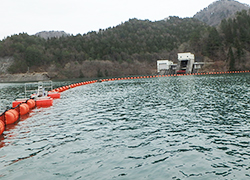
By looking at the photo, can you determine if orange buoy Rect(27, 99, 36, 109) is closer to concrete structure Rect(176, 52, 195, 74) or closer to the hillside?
concrete structure Rect(176, 52, 195, 74)

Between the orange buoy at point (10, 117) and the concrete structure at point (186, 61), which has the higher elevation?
the concrete structure at point (186, 61)

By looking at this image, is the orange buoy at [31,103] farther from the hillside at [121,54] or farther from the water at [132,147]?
the hillside at [121,54]

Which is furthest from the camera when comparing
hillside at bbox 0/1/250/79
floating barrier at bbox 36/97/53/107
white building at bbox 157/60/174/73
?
hillside at bbox 0/1/250/79

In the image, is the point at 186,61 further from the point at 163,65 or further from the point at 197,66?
the point at 163,65

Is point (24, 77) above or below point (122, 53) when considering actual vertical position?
below

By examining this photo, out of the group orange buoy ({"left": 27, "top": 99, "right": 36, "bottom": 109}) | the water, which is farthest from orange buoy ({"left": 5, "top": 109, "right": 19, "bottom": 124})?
orange buoy ({"left": 27, "top": 99, "right": 36, "bottom": 109})

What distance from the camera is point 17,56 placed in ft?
549

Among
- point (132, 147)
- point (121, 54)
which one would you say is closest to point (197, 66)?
point (121, 54)

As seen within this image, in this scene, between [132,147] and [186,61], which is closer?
[132,147]

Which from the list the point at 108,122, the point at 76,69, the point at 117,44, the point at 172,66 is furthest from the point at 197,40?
the point at 108,122

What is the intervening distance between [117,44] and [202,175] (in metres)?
195

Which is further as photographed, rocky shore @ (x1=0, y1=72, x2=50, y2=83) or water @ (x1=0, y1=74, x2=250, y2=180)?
rocky shore @ (x1=0, y1=72, x2=50, y2=83)

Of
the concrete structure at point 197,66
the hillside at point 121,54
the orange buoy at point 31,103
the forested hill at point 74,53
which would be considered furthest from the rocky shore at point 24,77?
the orange buoy at point 31,103

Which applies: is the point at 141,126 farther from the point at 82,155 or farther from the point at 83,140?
the point at 82,155
